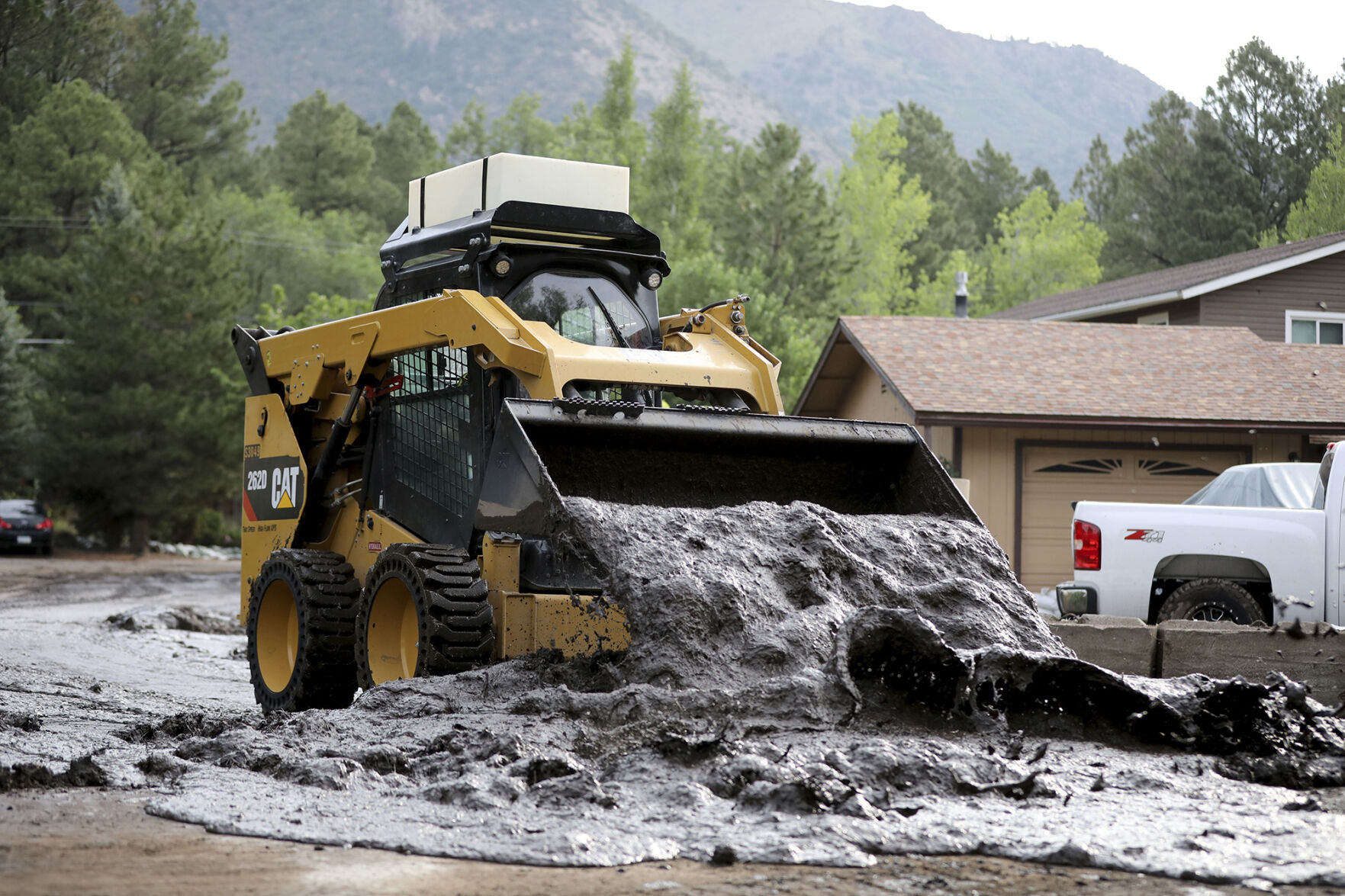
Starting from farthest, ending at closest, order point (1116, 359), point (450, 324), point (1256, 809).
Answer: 1. point (1116, 359)
2. point (450, 324)
3. point (1256, 809)

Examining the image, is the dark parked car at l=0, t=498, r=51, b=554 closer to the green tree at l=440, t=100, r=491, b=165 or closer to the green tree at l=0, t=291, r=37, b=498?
the green tree at l=0, t=291, r=37, b=498

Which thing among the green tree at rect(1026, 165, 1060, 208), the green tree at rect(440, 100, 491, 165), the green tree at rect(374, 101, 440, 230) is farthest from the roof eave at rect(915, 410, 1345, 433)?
the green tree at rect(1026, 165, 1060, 208)

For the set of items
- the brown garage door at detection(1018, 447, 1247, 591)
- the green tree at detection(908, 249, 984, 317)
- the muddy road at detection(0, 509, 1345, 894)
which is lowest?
the muddy road at detection(0, 509, 1345, 894)

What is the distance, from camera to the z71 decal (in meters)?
10.1

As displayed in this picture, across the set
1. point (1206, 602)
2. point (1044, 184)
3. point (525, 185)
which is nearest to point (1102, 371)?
point (1206, 602)

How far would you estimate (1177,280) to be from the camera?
29.0 m

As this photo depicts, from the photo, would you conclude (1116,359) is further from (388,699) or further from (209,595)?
(388,699)

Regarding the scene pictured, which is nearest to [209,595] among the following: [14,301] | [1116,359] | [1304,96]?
[1116,359]

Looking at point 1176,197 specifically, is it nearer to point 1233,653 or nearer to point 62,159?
point 62,159

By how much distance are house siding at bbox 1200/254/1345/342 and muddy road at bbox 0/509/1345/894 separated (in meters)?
21.9

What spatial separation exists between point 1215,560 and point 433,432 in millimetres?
6736

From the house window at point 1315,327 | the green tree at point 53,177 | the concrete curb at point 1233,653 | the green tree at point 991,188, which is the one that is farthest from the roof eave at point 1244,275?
the green tree at point 991,188

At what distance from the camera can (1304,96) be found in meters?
38.4

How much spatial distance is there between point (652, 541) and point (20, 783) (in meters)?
3.10
